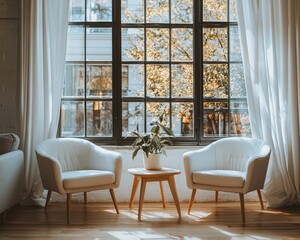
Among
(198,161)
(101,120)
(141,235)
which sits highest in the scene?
(101,120)

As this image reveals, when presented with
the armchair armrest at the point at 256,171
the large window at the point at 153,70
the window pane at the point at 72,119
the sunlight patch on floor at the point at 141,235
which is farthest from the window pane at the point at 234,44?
the sunlight patch on floor at the point at 141,235

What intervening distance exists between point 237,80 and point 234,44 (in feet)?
1.43

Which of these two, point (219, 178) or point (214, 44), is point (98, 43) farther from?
point (219, 178)

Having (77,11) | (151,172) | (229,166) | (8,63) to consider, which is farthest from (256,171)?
(8,63)

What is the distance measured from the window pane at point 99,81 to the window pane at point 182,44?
822 millimetres

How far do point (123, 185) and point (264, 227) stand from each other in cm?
178

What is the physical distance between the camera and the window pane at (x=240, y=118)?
195 inches

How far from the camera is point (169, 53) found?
16.4 feet

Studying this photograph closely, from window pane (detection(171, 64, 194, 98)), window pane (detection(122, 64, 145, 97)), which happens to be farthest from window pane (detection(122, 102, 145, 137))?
window pane (detection(171, 64, 194, 98))

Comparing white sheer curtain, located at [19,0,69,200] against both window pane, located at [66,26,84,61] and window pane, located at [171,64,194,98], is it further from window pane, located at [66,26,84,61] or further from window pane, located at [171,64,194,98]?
window pane, located at [171,64,194,98]

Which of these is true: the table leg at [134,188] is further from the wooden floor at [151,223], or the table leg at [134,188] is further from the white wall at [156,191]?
the white wall at [156,191]

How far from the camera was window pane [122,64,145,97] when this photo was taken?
197 inches

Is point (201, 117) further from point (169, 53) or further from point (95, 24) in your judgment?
point (95, 24)

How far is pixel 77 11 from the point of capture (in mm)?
4973
